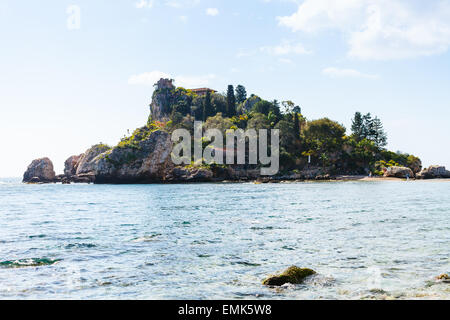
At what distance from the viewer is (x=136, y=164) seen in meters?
112

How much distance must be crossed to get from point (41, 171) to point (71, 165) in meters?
12.1

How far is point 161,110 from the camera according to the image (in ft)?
527

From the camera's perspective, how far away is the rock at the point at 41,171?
434 ft

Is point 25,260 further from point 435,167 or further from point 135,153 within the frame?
point 435,167

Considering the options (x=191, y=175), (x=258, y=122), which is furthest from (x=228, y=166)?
(x=258, y=122)

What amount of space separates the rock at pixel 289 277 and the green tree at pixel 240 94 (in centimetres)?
17840

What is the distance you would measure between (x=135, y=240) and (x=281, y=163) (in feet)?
347

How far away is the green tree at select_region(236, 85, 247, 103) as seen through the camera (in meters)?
187

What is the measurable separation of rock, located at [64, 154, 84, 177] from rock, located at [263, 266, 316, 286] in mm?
139736

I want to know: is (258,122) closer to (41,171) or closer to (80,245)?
(41,171)

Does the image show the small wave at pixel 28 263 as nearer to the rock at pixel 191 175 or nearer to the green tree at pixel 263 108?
the rock at pixel 191 175

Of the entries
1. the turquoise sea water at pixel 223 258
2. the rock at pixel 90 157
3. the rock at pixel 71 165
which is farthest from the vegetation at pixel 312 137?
the turquoise sea water at pixel 223 258
